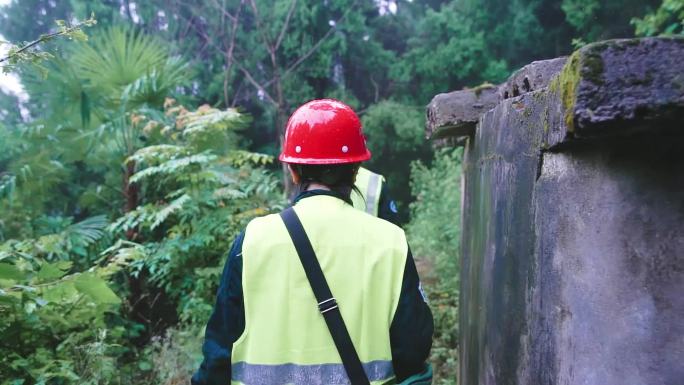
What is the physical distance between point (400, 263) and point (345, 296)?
0.21 meters

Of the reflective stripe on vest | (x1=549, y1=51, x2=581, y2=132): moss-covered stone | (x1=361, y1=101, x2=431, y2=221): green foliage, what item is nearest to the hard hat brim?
the reflective stripe on vest

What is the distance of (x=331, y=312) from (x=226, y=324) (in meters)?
0.37

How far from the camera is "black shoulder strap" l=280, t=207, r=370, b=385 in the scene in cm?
161

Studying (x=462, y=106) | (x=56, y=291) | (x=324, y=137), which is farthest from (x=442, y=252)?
(x=324, y=137)

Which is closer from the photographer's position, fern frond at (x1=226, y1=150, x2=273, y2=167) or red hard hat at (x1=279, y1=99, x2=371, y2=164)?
red hard hat at (x1=279, y1=99, x2=371, y2=164)

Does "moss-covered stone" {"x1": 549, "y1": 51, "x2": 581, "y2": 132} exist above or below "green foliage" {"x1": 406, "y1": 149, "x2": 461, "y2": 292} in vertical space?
above

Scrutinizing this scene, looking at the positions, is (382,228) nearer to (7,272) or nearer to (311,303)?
(311,303)

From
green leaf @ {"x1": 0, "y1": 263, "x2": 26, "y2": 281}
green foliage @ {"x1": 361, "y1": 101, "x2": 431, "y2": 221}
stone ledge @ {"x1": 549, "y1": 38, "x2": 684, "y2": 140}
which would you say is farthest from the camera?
green foliage @ {"x1": 361, "y1": 101, "x2": 431, "y2": 221}

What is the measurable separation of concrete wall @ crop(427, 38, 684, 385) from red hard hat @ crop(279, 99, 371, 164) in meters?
0.61

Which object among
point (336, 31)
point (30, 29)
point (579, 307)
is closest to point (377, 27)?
point (336, 31)

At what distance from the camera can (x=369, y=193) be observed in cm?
334

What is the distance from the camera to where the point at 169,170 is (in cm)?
584

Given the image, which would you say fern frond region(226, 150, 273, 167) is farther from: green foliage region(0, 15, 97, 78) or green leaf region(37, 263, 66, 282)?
green foliage region(0, 15, 97, 78)

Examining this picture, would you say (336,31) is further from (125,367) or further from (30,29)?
(125,367)
